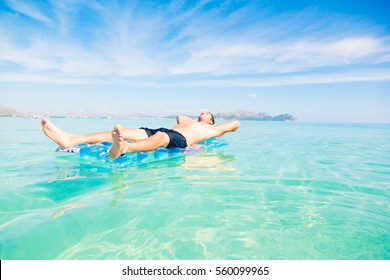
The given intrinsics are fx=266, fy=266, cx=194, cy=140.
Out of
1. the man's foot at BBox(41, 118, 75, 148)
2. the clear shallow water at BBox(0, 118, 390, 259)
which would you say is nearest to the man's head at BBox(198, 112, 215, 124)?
the clear shallow water at BBox(0, 118, 390, 259)

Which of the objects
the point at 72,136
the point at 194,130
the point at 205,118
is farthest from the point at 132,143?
the point at 205,118

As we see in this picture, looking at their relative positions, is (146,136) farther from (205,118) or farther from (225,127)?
(225,127)

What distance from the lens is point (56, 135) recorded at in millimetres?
5199

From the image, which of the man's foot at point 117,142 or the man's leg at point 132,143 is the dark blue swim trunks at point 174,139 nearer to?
the man's leg at point 132,143

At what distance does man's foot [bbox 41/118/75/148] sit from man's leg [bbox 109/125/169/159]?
Result: 4.50 ft

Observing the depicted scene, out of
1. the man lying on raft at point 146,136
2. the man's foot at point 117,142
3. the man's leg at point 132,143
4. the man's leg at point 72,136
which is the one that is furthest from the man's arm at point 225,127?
the man's foot at point 117,142

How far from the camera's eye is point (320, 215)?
283 cm

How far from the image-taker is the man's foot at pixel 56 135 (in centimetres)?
502

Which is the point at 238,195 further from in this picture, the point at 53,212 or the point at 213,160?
the point at 213,160

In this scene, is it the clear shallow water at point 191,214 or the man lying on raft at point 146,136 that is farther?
the man lying on raft at point 146,136

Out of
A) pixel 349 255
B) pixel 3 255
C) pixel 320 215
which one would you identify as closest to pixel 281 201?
pixel 320 215

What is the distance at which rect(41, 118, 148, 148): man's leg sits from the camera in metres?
5.08

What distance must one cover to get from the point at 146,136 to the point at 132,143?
136cm

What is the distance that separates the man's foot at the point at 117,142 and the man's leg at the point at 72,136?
1489mm
